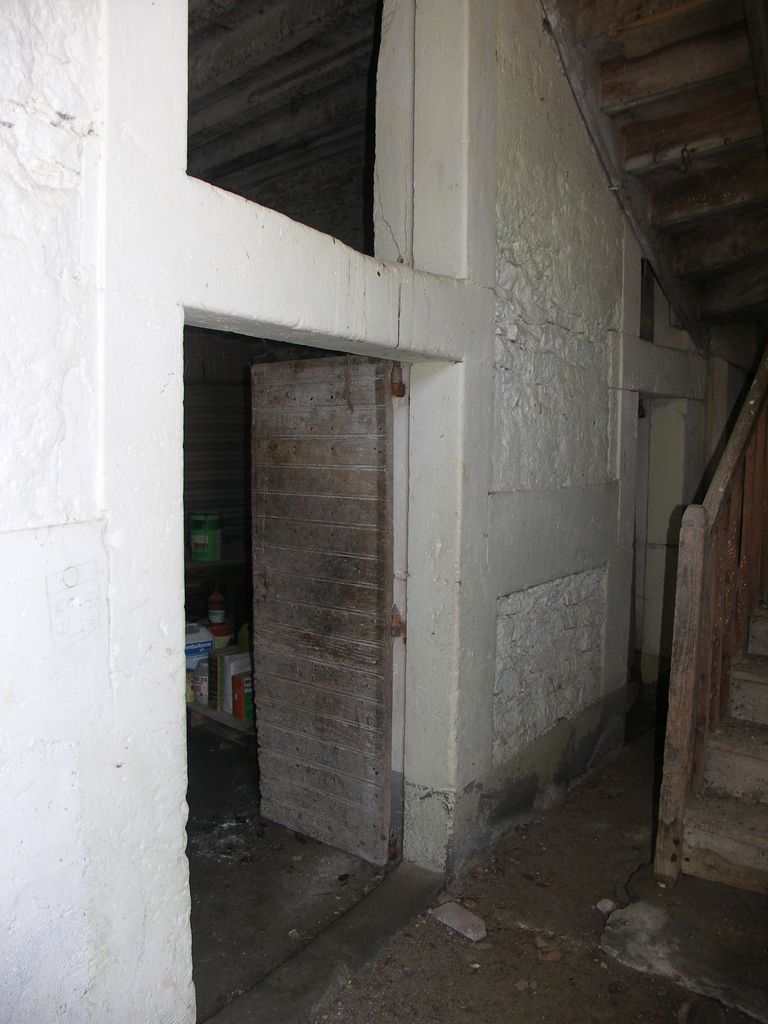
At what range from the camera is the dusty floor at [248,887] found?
2.69 metres

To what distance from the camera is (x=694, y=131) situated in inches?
147

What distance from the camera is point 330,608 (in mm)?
3305

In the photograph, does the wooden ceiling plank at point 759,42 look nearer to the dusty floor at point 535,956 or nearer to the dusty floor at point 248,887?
the dusty floor at point 535,956

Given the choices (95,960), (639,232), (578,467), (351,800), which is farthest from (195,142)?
(95,960)

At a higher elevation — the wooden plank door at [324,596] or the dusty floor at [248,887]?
the wooden plank door at [324,596]

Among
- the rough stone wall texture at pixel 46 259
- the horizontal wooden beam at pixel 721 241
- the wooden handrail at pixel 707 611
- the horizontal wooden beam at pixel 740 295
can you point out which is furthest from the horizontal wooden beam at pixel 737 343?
the rough stone wall texture at pixel 46 259

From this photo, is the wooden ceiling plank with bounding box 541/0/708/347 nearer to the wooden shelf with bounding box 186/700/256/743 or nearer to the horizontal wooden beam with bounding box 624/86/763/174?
the horizontal wooden beam with bounding box 624/86/763/174

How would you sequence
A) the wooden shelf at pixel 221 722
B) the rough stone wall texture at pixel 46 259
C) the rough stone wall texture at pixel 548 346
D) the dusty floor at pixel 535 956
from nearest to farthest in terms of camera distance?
1. the rough stone wall texture at pixel 46 259
2. the dusty floor at pixel 535 956
3. the rough stone wall texture at pixel 548 346
4. the wooden shelf at pixel 221 722

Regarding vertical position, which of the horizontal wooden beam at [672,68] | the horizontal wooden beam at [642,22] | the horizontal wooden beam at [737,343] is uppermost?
the horizontal wooden beam at [642,22]

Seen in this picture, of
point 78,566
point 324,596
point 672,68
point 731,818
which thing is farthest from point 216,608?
point 672,68

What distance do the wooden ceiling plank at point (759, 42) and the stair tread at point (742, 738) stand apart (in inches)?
108

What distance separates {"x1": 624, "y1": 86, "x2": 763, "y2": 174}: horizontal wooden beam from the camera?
140 inches

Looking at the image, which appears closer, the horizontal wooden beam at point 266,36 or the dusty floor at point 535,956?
the dusty floor at point 535,956

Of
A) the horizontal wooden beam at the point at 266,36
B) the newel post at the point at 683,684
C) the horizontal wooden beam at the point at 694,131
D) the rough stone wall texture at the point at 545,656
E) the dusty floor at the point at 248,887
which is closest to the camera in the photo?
the dusty floor at the point at 248,887
